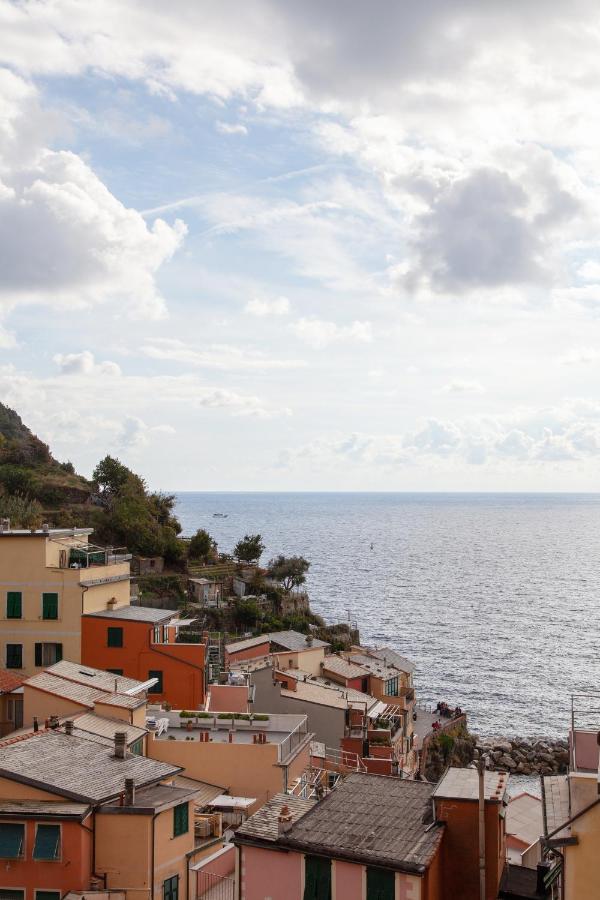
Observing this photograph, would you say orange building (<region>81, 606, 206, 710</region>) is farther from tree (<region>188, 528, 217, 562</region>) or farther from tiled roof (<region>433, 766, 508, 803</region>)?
tree (<region>188, 528, 217, 562</region>)

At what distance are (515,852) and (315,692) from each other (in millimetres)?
22223

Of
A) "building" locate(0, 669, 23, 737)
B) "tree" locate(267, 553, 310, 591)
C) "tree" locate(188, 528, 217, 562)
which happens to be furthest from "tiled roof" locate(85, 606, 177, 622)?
"tree" locate(267, 553, 310, 591)

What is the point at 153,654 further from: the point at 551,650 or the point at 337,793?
the point at 551,650

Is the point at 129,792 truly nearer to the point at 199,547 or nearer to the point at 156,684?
the point at 156,684

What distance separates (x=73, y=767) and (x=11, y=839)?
7.65 ft

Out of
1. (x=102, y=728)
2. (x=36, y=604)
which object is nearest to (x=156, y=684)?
(x=36, y=604)

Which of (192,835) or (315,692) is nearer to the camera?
(192,835)

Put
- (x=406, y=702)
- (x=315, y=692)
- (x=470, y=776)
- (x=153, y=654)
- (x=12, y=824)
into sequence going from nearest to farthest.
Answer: (x=470, y=776), (x=12, y=824), (x=153, y=654), (x=315, y=692), (x=406, y=702)

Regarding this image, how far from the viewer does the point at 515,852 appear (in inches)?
969

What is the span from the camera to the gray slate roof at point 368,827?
50.9 feet

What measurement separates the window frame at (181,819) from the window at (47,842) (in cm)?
287

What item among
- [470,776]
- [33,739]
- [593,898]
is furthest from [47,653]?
[593,898]

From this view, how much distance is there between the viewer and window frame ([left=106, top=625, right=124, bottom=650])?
126 ft

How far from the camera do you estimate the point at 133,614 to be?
39906 mm
